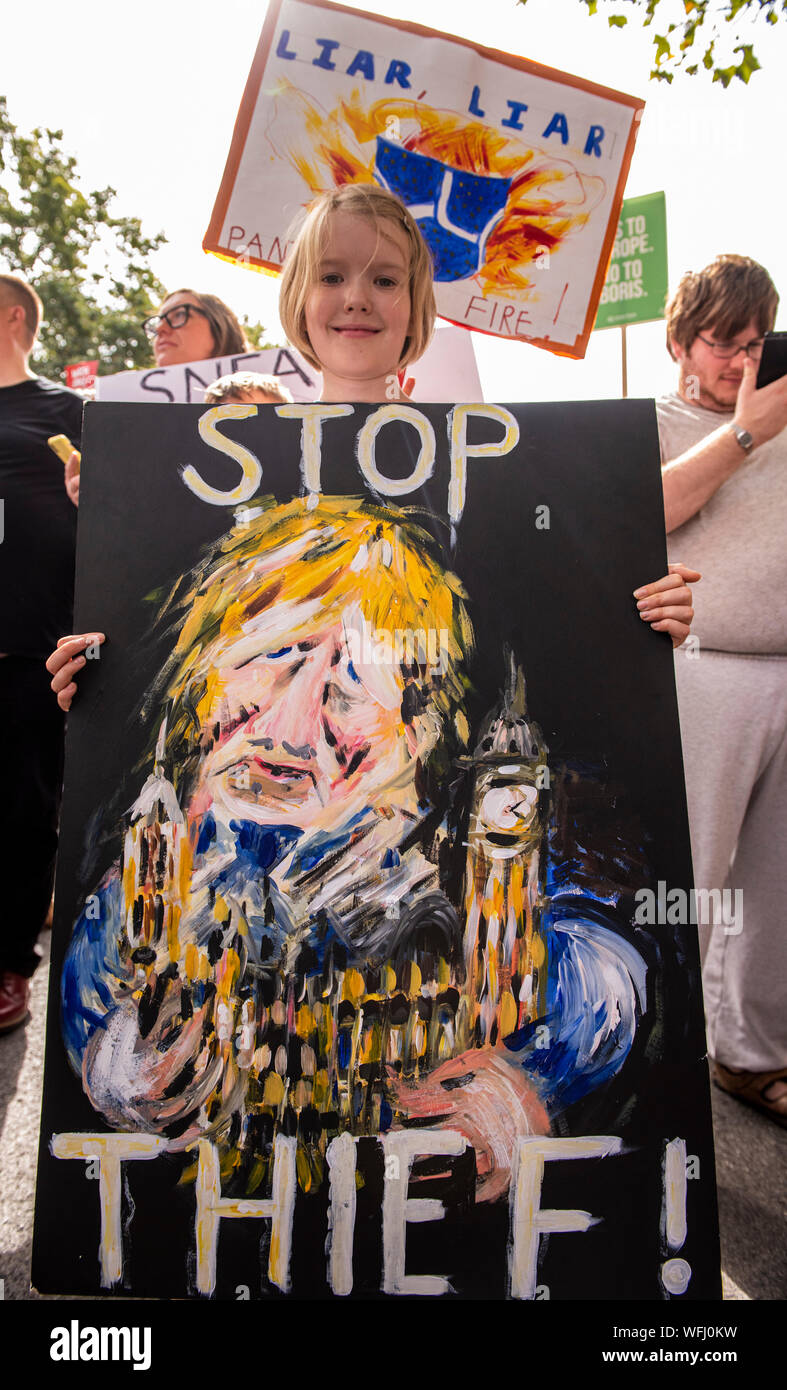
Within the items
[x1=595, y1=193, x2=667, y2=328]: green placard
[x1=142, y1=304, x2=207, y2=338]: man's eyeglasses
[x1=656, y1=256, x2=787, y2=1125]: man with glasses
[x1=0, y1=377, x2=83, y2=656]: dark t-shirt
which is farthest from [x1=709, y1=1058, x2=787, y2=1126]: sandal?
[x1=595, y1=193, x2=667, y2=328]: green placard

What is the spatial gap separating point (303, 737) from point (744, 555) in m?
1.25

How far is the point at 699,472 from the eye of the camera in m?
1.93

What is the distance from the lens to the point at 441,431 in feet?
4.15

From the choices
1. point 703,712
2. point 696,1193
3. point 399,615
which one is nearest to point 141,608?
point 399,615

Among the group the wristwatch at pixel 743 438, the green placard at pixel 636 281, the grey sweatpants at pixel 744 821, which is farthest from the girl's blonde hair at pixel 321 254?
the green placard at pixel 636 281

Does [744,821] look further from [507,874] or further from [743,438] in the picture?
[507,874]

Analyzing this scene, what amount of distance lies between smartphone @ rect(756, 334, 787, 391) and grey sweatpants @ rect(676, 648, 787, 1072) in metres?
0.61

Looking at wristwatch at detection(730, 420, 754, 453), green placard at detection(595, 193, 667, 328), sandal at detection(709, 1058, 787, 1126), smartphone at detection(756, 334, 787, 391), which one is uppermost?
green placard at detection(595, 193, 667, 328)

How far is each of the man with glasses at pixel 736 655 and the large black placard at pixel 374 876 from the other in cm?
87

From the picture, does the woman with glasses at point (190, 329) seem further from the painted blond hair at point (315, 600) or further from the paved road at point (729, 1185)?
the paved road at point (729, 1185)

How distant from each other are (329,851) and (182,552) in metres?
0.47

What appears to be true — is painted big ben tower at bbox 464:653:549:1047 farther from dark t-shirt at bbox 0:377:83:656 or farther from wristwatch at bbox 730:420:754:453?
dark t-shirt at bbox 0:377:83:656

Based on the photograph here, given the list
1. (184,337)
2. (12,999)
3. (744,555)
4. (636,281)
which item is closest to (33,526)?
(184,337)

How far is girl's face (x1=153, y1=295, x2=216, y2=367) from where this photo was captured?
2779mm
